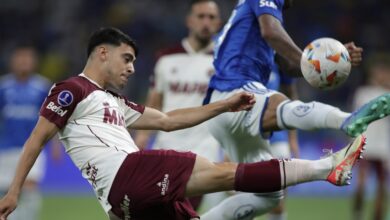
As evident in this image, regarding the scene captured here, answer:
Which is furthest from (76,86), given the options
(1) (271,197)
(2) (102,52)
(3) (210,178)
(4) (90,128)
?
(1) (271,197)

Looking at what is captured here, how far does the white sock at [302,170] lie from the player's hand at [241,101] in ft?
1.80

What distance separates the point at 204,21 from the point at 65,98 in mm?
3269

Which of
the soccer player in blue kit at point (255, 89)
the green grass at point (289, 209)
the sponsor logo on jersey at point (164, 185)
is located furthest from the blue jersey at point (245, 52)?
the green grass at point (289, 209)

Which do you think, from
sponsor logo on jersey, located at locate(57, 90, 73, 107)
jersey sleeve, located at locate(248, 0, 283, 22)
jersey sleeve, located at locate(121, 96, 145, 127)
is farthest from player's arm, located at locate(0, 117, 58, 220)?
jersey sleeve, located at locate(248, 0, 283, 22)

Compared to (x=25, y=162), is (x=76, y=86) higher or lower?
higher

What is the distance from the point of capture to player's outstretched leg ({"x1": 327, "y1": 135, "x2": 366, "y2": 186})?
5230mm

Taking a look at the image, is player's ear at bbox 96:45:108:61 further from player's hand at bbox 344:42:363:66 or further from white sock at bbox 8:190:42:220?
white sock at bbox 8:190:42:220

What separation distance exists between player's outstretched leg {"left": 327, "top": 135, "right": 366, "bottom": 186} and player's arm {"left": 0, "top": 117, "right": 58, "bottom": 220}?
1788 millimetres

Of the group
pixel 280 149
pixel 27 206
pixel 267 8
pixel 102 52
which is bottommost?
pixel 27 206

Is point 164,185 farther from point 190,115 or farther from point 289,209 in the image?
point 289,209

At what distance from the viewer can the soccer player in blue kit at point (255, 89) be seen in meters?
5.85

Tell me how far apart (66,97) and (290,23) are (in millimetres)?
12016

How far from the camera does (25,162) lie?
543 cm

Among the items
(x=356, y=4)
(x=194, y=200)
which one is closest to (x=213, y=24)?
(x=194, y=200)
